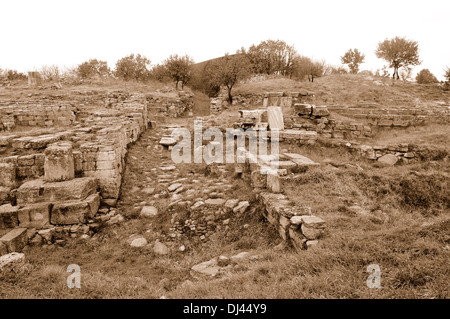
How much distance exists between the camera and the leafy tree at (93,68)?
2522 cm

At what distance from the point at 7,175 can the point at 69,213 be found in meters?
1.88

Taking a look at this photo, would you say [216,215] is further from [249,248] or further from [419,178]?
[419,178]

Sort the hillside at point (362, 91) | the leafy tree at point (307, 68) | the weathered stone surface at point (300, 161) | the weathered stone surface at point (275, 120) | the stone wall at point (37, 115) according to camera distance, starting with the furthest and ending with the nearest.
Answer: the leafy tree at point (307, 68) < the hillside at point (362, 91) < the stone wall at point (37, 115) < the weathered stone surface at point (275, 120) < the weathered stone surface at point (300, 161)

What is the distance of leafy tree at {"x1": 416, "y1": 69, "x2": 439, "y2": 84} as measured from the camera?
83.6 ft

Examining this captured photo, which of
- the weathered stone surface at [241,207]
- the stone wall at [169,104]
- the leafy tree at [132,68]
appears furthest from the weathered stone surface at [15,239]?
the leafy tree at [132,68]

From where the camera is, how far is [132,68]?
24.0 m

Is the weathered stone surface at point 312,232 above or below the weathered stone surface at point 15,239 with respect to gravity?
above

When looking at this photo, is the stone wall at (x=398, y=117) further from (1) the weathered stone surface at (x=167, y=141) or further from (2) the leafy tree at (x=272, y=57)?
(2) the leafy tree at (x=272, y=57)

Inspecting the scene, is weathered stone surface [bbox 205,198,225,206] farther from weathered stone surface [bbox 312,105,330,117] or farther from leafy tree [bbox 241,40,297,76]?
leafy tree [bbox 241,40,297,76]

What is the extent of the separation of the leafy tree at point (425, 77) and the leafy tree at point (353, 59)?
5.65 metres

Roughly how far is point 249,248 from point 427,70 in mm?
31605

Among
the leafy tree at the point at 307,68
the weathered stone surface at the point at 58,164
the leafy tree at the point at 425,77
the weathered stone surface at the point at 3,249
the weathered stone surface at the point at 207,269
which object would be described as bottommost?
the weathered stone surface at the point at 207,269

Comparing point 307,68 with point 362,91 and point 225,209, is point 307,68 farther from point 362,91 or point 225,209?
point 225,209

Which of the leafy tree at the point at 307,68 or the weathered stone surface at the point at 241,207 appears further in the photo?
the leafy tree at the point at 307,68
